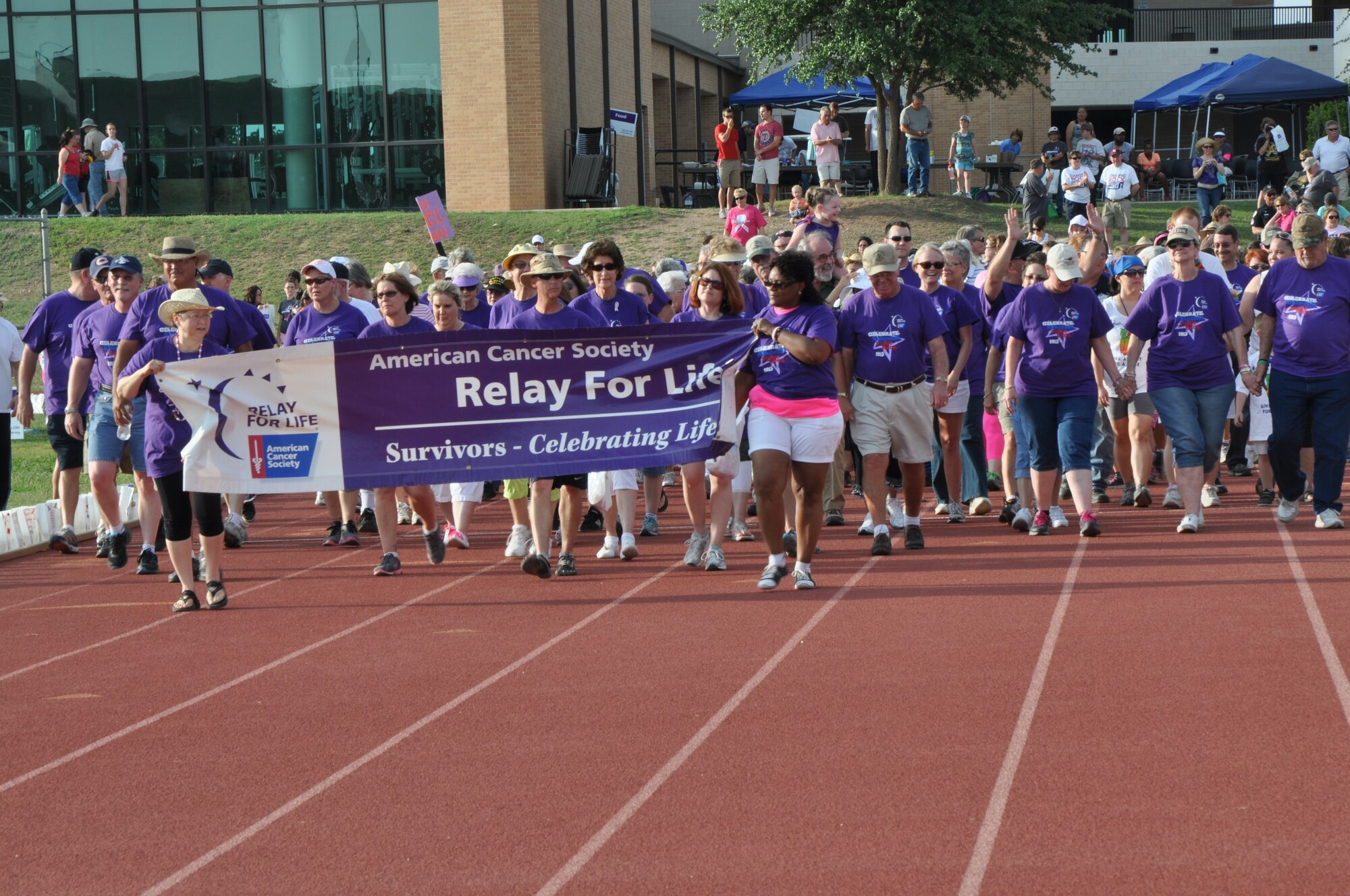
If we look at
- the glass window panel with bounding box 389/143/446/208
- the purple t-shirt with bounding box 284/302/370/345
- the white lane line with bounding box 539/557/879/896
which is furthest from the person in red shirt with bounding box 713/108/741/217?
the white lane line with bounding box 539/557/879/896

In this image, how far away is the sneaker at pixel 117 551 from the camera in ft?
38.3

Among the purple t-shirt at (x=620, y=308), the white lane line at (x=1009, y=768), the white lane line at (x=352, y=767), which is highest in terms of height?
the purple t-shirt at (x=620, y=308)

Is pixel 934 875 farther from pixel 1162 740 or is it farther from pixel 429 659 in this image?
pixel 429 659

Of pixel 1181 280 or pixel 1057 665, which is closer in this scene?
pixel 1057 665

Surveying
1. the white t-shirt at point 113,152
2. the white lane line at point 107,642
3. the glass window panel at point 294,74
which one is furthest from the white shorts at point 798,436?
the white t-shirt at point 113,152

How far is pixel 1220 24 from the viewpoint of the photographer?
50.2 metres

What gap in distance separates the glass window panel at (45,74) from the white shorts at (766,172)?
13713mm

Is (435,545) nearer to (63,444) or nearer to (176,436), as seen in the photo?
(176,436)

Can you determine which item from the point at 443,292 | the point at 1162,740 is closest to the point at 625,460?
the point at 443,292

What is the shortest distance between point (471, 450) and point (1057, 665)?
406 centimetres

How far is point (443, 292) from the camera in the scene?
11.0 m

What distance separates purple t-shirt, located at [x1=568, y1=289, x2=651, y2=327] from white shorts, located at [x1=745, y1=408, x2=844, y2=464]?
6.01 feet

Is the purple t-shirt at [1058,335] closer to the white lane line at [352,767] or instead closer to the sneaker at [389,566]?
the white lane line at [352,767]

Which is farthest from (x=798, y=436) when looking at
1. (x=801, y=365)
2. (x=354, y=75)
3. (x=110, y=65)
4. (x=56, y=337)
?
(x=110, y=65)
